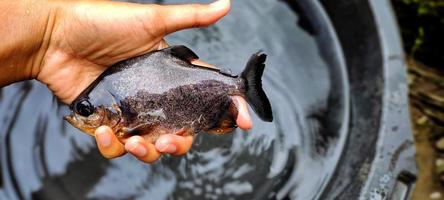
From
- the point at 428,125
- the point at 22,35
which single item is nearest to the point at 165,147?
the point at 22,35

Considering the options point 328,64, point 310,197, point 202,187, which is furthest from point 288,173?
point 328,64

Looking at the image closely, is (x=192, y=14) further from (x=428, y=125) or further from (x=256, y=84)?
(x=428, y=125)

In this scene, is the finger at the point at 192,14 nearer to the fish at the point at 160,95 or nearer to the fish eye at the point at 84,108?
the fish at the point at 160,95

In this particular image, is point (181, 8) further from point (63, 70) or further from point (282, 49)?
point (282, 49)

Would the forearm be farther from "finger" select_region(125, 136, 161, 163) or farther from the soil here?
the soil

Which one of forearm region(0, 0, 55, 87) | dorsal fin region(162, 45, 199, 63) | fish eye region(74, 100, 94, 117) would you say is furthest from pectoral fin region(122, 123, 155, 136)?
forearm region(0, 0, 55, 87)

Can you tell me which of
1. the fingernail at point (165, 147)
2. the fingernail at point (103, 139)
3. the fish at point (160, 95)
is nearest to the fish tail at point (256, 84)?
the fish at point (160, 95)

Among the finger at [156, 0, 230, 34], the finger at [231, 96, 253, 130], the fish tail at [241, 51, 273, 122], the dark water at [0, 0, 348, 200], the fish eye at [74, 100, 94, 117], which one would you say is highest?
the finger at [156, 0, 230, 34]
